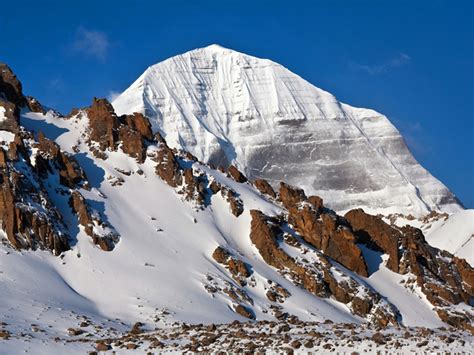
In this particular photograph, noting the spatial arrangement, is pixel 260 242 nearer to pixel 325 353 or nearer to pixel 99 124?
pixel 99 124

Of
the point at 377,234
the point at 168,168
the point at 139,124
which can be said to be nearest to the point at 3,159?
the point at 168,168

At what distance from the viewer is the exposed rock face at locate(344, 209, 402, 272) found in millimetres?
114625

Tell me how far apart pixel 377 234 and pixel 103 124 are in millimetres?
41275

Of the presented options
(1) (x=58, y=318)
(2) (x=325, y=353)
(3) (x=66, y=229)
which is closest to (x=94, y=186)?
(3) (x=66, y=229)

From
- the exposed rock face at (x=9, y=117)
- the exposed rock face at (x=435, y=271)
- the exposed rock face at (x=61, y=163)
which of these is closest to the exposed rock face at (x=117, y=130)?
the exposed rock face at (x=61, y=163)

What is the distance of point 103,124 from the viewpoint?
113 meters

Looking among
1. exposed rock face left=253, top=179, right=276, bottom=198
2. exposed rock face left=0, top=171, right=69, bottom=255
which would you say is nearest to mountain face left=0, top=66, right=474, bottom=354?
exposed rock face left=0, top=171, right=69, bottom=255

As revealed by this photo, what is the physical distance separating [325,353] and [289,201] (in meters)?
83.8

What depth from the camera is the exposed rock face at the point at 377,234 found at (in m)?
115

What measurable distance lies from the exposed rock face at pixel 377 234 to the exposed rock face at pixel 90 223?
138ft

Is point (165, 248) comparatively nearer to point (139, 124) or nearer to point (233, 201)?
point (233, 201)

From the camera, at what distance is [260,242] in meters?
102

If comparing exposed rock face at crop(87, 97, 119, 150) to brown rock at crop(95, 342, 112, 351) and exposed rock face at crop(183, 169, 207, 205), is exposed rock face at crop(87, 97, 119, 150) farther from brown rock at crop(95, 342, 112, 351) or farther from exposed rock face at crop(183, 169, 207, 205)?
brown rock at crop(95, 342, 112, 351)

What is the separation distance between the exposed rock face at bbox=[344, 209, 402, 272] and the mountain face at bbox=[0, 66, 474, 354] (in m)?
0.18
